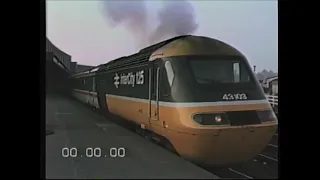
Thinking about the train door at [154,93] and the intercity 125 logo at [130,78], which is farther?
the intercity 125 logo at [130,78]

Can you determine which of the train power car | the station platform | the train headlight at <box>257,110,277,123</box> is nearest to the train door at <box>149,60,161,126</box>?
the train power car

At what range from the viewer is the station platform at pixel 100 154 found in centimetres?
341

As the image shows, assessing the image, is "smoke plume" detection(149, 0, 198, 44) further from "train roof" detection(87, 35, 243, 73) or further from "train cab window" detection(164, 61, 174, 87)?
"train cab window" detection(164, 61, 174, 87)

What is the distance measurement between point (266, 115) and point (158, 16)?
3.46 ft

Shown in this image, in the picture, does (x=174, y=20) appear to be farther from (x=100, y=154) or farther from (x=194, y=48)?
(x=100, y=154)

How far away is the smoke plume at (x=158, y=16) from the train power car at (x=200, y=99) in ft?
0.21

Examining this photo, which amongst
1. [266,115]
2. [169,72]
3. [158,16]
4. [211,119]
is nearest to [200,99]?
[211,119]

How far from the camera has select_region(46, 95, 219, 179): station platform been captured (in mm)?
3414

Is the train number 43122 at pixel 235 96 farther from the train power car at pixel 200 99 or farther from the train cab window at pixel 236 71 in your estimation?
the train cab window at pixel 236 71

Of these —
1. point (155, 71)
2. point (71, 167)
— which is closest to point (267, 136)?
point (155, 71)

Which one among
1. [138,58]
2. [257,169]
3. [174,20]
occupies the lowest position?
[257,169]

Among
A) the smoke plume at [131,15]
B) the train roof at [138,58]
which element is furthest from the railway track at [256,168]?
the smoke plume at [131,15]

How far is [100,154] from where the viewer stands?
3.42m
